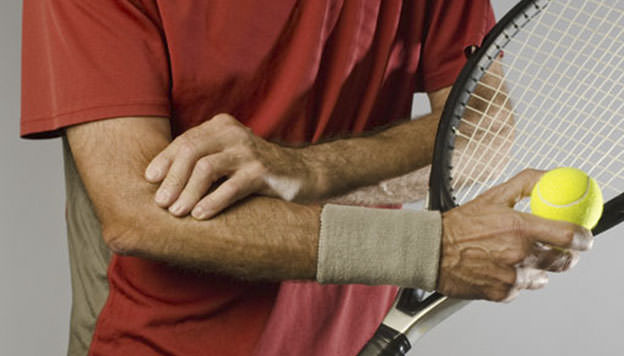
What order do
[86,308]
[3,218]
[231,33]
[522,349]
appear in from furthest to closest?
[522,349] → [3,218] → [86,308] → [231,33]

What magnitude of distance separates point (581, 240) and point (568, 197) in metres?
0.05

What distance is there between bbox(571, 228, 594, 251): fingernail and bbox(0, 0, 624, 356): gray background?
1342 millimetres

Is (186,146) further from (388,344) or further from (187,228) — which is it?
(388,344)

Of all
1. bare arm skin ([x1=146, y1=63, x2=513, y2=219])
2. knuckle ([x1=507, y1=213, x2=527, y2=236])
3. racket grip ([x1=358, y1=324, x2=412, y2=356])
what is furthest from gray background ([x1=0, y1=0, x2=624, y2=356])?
knuckle ([x1=507, y1=213, x2=527, y2=236])

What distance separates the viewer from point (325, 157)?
1115 mm

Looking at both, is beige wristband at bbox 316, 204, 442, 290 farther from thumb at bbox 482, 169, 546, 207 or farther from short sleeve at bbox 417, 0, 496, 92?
short sleeve at bbox 417, 0, 496, 92

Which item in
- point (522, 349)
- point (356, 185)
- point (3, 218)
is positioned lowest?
point (522, 349)

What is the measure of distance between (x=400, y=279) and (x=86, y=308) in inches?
20.5

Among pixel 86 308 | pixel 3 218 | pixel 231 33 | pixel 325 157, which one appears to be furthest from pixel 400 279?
pixel 3 218

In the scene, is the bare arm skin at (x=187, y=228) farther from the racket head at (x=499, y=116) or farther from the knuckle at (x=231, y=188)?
the racket head at (x=499, y=116)

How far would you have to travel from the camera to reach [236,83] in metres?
1.10

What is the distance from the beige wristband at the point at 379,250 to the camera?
3.04 ft

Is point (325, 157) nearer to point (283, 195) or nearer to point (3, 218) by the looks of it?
point (283, 195)

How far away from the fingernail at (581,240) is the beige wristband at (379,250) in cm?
15
